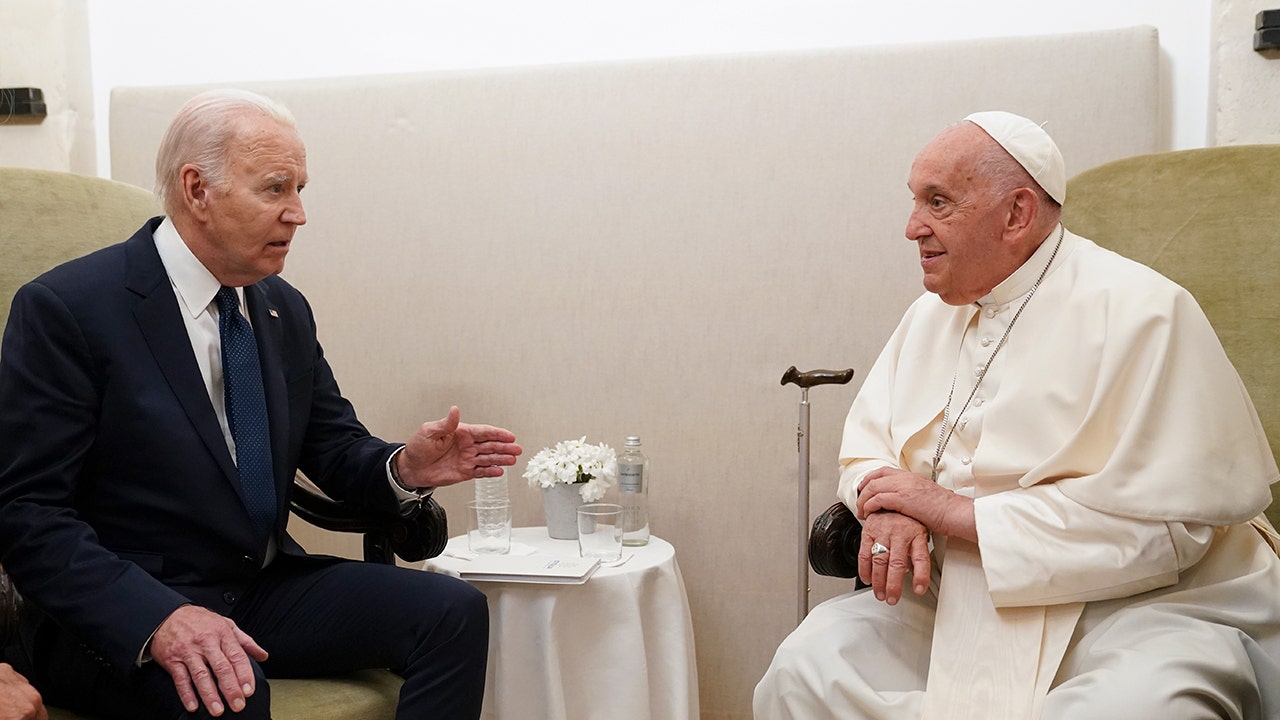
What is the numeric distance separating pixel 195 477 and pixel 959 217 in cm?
163

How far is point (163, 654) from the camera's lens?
189 cm

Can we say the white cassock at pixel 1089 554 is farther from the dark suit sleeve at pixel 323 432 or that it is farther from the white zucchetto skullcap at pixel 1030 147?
the dark suit sleeve at pixel 323 432

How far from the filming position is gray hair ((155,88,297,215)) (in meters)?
2.29

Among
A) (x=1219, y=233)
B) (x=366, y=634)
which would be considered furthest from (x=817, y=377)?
(x=366, y=634)

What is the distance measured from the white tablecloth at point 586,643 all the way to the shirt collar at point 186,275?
0.94 m

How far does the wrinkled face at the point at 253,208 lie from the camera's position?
2287mm

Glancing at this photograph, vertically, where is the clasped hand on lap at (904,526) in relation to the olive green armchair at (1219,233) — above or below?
below

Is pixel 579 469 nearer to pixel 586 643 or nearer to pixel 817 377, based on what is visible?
pixel 586 643

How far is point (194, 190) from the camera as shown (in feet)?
7.54

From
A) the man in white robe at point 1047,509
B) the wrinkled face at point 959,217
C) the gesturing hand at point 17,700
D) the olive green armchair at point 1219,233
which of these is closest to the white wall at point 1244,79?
the olive green armchair at point 1219,233

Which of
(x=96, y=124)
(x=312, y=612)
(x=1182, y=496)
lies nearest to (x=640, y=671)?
(x=312, y=612)

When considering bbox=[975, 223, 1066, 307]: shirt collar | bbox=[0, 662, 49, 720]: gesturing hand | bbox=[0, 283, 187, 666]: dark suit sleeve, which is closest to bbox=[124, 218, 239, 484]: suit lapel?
bbox=[0, 283, 187, 666]: dark suit sleeve

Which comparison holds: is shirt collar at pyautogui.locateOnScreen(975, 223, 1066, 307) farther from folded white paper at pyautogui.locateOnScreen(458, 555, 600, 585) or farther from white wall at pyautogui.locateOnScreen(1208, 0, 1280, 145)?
folded white paper at pyautogui.locateOnScreen(458, 555, 600, 585)

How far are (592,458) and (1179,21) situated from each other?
84.1 inches
